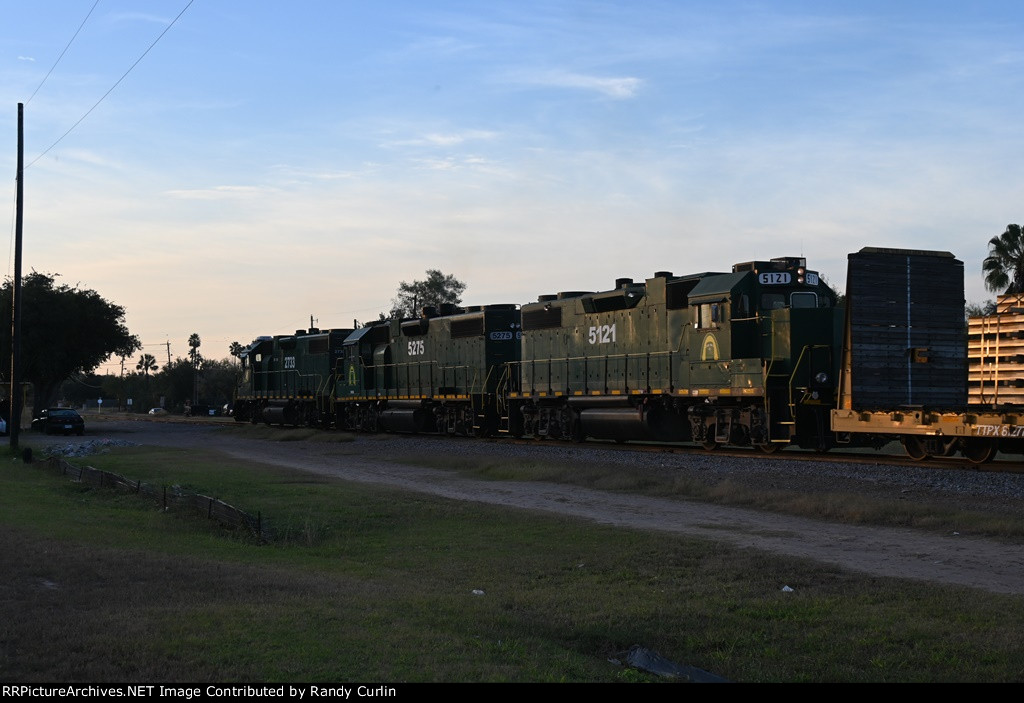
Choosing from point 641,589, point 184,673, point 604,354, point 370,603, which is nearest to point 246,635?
point 184,673

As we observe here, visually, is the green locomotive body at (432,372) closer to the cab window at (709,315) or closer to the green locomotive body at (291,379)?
the green locomotive body at (291,379)

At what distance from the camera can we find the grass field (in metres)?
7.28

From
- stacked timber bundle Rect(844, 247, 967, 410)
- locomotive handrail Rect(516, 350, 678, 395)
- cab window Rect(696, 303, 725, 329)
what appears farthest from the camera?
locomotive handrail Rect(516, 350, 678, 395)

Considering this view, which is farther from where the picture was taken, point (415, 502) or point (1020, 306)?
point (1020, 306)

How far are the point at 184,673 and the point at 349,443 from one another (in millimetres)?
29414

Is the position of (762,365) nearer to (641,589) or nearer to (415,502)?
(415,502)

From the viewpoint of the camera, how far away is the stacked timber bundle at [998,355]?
65.4 feet

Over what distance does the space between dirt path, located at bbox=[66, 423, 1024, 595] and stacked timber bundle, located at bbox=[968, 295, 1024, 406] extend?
7041mm

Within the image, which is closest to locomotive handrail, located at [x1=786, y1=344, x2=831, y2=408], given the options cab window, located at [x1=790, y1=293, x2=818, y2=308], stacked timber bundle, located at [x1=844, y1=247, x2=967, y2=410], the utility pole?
cab window, located at [x1=790, y1=293, x2=818, y2=308]

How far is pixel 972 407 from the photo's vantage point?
19.3 m

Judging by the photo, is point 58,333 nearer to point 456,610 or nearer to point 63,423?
point 63,423

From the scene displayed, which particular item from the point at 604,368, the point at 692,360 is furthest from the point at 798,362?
the point at 604,368

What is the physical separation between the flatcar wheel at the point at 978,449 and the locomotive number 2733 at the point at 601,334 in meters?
11.3

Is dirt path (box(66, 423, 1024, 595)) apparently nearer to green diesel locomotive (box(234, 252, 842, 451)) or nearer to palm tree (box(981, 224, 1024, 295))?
green diesel locomotive (box(234, 252, 842, 451))
